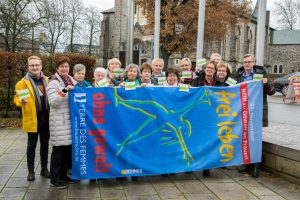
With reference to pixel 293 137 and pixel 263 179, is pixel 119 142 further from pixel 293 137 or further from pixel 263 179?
pixel 293 137

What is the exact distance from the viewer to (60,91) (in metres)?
5.36

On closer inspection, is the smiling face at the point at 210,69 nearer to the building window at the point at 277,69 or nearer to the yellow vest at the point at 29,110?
the yellow vest at the point at 29,110

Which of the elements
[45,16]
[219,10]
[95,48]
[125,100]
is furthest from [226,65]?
[95,48]

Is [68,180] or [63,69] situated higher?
[63,69]

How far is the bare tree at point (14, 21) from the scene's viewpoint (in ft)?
103

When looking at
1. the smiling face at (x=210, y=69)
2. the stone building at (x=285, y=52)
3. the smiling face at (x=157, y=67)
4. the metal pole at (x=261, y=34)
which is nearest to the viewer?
the smiling face at (x=210, y=69)

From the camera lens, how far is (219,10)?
2798cm

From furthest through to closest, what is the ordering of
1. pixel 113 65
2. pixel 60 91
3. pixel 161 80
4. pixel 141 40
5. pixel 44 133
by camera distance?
pixel 141 40 < pixel 113 65 < pixel 161 80 < pixel 44 133 < pixel 60 91

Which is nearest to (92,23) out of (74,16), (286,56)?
(74,16)

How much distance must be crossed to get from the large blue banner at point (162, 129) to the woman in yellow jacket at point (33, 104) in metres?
0.64

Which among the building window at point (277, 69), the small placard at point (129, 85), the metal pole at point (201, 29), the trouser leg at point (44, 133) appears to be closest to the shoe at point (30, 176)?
the trouser leg at point (44, 133)

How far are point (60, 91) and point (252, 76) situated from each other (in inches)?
128

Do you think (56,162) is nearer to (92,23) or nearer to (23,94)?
(23,94)

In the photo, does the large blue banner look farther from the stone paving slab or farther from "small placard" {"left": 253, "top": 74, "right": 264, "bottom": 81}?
the stone paving slab
